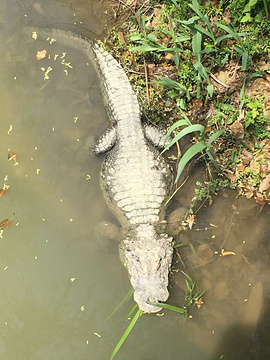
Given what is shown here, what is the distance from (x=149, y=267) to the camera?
3959 millimetres

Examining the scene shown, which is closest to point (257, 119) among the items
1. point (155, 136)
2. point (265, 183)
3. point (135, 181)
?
point (265, 183)

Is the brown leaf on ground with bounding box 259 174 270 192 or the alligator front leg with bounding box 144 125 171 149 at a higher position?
the alligator front leg with bounding box 144 125 171 149

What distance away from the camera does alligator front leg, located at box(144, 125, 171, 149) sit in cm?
433

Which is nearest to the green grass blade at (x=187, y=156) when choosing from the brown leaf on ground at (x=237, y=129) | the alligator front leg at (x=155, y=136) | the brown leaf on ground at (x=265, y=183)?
the brown leaf on ground at (x=237, y=129)

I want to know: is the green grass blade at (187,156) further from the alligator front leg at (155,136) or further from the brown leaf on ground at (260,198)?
the brown leaf on ground at (260,198)

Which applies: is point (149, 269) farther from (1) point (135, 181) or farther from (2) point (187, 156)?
(2) point (187, 156)

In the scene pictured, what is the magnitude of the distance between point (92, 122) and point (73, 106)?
0.96 feet

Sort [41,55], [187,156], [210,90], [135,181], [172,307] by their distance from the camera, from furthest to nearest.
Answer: [41,55] → [135,181] → [210,90] → [172,307] → [187,156]

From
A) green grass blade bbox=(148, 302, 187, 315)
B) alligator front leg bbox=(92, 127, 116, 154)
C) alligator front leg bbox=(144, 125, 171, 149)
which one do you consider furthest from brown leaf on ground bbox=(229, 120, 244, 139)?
green grass blade bbox=(148, 302, 187, 315)

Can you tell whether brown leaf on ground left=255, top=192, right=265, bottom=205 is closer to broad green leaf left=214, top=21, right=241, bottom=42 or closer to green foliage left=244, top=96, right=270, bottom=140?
green foliage left=244, top=96, right=270, bottom=140

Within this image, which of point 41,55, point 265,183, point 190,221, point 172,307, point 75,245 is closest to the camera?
point 172,307

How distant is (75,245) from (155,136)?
4.76 ft

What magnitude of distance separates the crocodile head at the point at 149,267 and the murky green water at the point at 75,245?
28 cm

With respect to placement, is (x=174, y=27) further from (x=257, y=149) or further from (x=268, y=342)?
(x=268, y=342)
